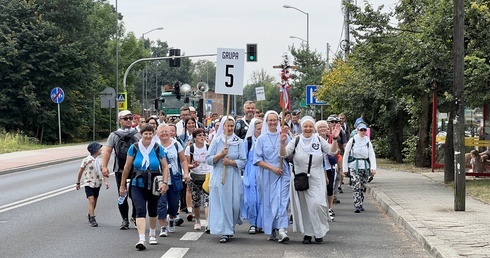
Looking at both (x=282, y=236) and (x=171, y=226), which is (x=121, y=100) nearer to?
(x=171, y=226)

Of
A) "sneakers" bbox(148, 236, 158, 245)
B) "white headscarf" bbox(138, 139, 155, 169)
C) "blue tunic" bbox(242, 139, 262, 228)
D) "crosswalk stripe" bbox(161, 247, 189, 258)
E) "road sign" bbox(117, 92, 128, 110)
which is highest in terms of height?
"road sign" bbox(117, 92, 128, 110)

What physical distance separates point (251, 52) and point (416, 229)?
2358cm

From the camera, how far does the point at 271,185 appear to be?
11500mm

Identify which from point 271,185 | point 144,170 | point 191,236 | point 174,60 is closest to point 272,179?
point 271,185

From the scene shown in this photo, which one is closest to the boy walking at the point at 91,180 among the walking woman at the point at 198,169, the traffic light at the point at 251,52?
the walking woman at the point at 198,169

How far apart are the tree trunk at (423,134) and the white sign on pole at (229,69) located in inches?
564

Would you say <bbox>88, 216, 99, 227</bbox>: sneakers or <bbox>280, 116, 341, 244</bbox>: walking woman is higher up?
<bbox>280, 116, 341, 244</bbox>: walking woman

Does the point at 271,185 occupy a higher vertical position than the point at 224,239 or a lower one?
higher

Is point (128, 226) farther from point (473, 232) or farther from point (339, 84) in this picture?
point (339, 84)

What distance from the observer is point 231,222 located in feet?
37.7

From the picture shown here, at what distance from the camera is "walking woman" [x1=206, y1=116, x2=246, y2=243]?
11.4m

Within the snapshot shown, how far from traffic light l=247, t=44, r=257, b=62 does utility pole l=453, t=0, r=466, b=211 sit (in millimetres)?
19999

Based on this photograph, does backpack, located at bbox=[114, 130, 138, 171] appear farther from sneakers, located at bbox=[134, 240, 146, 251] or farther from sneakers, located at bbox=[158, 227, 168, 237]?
sneakers, located at bbox=[134, 240, 146, 251]

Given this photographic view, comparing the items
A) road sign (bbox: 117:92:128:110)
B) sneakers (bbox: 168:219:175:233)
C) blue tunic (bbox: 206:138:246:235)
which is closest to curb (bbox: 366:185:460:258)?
blue tunic (bbox: 206:138:246:235)
